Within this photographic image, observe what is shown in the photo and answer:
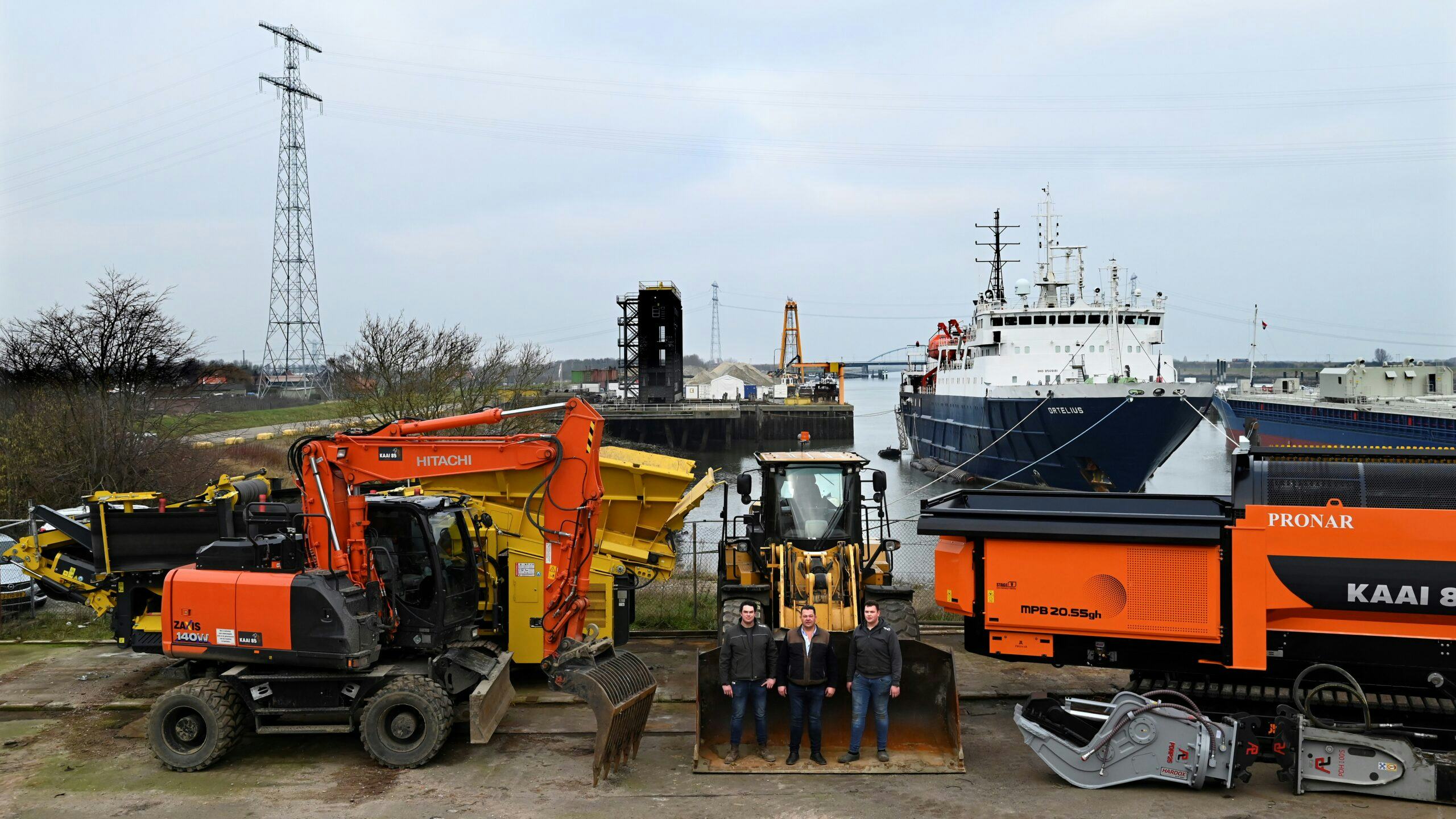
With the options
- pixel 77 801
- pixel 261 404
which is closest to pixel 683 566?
pixel 77 801

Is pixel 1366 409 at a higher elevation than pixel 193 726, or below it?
higher

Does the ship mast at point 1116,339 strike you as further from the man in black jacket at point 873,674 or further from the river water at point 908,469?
the man in black jacket at point 873,674

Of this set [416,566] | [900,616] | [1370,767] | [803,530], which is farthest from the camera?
[803,530]

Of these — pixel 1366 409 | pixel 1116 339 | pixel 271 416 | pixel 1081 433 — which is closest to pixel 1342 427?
pixel 1366 409

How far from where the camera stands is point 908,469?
175 feet

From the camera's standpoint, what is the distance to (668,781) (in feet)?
27.0

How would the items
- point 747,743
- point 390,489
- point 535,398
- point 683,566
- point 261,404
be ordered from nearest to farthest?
point 747,743 < point 390,489 < point 683,566 < point 535,398 < point 261,404

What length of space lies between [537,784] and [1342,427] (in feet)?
167

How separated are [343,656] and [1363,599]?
841cm

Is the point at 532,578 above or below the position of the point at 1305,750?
above

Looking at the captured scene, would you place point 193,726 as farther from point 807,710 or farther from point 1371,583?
point 1371,583

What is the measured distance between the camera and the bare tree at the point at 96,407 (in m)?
19.8

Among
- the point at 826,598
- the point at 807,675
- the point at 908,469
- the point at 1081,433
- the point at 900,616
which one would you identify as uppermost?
the point at 1081,433

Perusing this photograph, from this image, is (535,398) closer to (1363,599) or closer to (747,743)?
(747,743)
